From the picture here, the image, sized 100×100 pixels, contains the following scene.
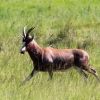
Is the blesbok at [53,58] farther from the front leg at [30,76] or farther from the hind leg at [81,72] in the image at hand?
the front leg at [30,76]

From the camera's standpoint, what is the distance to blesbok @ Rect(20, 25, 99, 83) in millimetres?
12695

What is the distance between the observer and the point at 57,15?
2130 cm

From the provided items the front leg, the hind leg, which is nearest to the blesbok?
the hind leg

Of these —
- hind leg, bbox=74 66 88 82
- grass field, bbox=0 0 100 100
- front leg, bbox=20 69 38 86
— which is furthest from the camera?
hind leg, bbox=74 66 88 82

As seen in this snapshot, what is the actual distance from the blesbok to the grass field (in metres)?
0.18

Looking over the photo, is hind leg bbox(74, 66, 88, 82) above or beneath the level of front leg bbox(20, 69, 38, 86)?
beneath

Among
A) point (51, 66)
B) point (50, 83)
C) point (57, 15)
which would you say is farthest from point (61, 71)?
point (57, 15)

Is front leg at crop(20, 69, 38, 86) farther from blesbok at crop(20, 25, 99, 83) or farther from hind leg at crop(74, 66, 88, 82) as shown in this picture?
hind leg at crop(74, 66, 88, 82)

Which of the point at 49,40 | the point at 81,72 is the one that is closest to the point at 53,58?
the point at 81,72

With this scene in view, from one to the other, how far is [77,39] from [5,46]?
270 cm

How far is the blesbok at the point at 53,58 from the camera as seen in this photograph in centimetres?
1270

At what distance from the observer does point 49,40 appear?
17.2 meters

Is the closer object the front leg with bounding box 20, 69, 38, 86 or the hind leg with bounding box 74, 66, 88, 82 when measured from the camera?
the front leg with bounding box 20, 69, 38, 86

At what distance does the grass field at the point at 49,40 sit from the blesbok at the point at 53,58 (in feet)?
0.59
